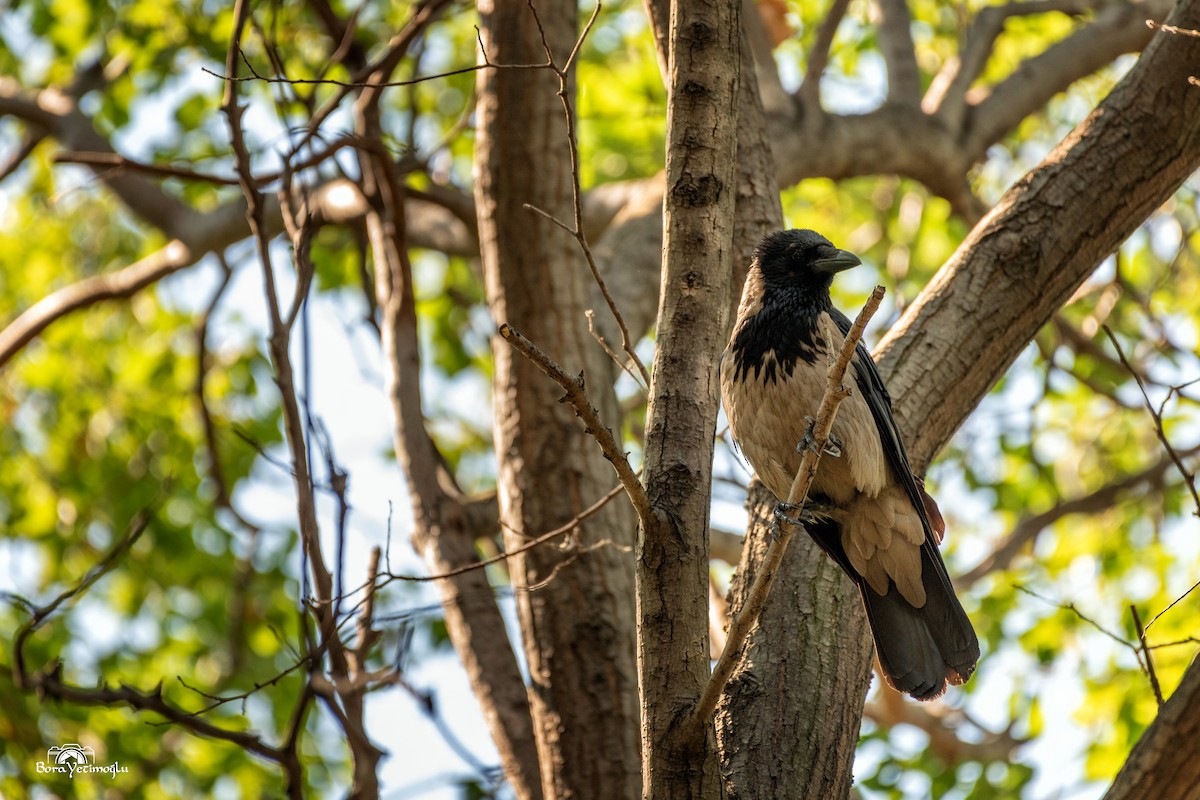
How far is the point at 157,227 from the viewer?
6684 mm

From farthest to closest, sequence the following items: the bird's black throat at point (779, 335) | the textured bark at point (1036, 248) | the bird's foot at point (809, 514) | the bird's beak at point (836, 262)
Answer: the bird's beak at point (836, 262), the bird's black throat at point (779, 335), the textured bark at point (1036, 248), the bird's foot at point (809, 514)

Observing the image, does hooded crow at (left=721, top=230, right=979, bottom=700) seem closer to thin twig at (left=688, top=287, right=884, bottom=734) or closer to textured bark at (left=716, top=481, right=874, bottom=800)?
textured bark at (left=716, top=481, right=874, bottom=800)

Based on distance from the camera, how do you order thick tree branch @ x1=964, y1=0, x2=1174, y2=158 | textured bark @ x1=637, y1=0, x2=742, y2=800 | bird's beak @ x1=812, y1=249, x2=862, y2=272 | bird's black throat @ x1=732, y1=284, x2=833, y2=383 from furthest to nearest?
thick tree branch @ x1=964, y1=0, x2=1174, y2=158 < bird's beak @ x1=812, y1=249, x2=862, y2=272 < bird's black throat @ x1=732, y1=284, x2=833, y2=383 < textured bark @ x1=637, y1=0, x2=742, y2=800

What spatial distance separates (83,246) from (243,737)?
25.7ft

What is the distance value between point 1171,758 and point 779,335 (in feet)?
6.33

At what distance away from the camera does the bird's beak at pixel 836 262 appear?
13.5ft

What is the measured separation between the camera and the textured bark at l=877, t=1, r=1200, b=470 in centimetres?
367

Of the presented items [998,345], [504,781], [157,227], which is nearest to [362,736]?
[504,781]

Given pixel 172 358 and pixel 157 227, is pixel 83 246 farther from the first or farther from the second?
pixel 157 227

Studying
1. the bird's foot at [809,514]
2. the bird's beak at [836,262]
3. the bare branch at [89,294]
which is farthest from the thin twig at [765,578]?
the bare branch at [89,294]

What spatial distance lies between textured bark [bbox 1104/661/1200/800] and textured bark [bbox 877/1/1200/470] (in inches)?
56.5

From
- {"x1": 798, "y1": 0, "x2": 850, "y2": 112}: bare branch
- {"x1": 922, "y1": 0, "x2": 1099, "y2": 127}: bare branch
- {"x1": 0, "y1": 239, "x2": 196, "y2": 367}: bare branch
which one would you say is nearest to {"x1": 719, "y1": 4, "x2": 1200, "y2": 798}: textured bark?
{"x1": 798, "y1": 0, "x2": 850, "y2": 112}: bare branch

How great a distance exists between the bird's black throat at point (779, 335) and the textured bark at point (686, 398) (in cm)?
93

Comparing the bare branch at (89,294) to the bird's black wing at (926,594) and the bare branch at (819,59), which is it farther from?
the bird's black wing at (926,594)
